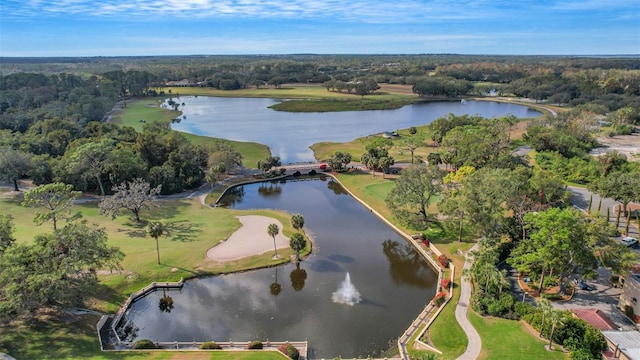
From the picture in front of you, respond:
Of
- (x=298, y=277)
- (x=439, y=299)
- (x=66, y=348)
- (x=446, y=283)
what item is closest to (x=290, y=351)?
(x=298, y=277)

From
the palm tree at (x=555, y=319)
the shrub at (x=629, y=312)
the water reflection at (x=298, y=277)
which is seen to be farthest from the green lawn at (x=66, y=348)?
the shrub at (x=629, y=312)

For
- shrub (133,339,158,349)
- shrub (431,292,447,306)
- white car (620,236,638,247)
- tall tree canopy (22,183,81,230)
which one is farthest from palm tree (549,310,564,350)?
tall tree canopy (22,183,81,230)

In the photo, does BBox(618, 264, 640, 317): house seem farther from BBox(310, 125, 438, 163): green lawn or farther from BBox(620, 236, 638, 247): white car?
BBox(310, 125, 438, 163): green lawn

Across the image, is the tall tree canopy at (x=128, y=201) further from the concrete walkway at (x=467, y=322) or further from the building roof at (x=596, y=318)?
the building roof at (x=596, y=318)

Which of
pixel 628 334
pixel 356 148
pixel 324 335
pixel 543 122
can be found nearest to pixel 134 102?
pixel 356 148

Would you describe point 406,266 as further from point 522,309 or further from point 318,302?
point 522,309
